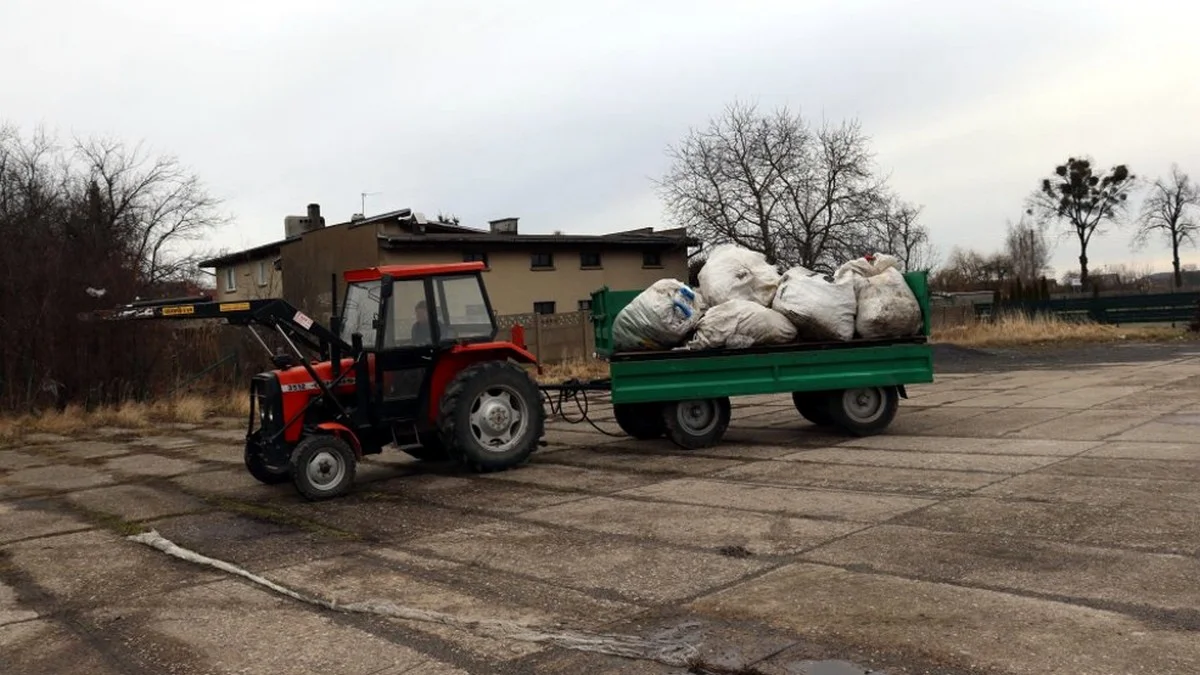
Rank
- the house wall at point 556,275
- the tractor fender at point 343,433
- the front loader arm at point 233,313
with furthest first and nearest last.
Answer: the house wall at point 556,275 → the tractor fender at point 343,433 → the front loader arm at point 233,313

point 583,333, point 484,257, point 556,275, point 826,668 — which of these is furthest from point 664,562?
point 556,275

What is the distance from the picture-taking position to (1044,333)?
105 feet

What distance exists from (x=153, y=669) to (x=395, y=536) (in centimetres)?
290

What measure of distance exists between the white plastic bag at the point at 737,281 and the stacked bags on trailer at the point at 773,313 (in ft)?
0.04

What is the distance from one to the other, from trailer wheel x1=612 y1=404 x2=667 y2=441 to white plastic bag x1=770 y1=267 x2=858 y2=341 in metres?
2.12

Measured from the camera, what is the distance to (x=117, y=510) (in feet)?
31.6

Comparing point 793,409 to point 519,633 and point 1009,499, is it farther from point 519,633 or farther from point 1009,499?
point 519,633

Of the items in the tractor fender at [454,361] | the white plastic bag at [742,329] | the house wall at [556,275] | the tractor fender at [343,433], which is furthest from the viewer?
the house wall at [556,275]

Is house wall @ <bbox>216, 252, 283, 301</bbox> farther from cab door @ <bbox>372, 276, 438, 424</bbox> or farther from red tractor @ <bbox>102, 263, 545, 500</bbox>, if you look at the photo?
cab door @ <bbox>372, 276, 438, 424</bbox>

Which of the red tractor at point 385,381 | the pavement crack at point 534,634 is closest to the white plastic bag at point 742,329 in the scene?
the red tractor at point 385,381

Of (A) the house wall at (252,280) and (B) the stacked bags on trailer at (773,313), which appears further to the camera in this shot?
(A) the house wall at (252,280)

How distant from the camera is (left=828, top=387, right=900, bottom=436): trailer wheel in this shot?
1178 centimetres

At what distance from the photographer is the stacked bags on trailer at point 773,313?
11.4 metres

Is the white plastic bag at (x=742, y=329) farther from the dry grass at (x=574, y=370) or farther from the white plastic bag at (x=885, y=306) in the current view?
the dry grass at (x=574, y=370)
